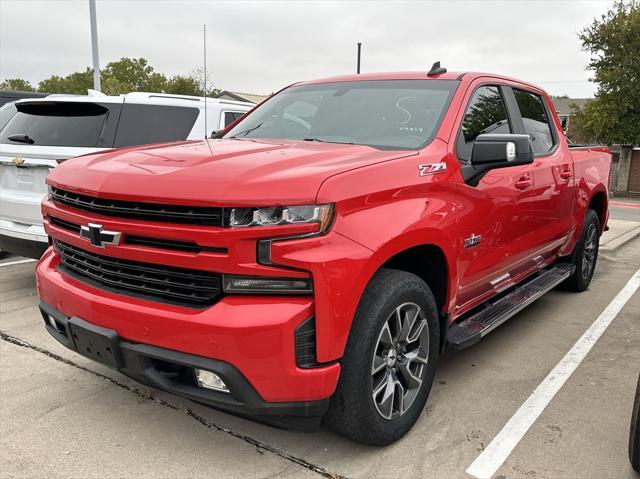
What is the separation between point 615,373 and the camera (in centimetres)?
381

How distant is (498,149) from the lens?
3.17 metres

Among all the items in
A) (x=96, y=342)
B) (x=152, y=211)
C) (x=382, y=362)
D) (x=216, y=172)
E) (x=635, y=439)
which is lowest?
(x=635, y=439)

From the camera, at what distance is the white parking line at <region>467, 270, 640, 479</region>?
2.71 m

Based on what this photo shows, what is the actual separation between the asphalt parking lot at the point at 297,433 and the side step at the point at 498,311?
38cm

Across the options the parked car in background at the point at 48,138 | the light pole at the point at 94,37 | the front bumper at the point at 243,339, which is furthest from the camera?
the light pole at the point at 94,37

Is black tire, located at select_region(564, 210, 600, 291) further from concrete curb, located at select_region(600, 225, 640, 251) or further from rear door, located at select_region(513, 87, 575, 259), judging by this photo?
concrete curb, located at select_region(600, 225, 640, 251)

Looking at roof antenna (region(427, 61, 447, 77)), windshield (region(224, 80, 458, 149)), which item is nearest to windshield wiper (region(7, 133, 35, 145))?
windshield (region(224, 80, 458, 149))

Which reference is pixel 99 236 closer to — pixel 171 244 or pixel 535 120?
pixel 171 244

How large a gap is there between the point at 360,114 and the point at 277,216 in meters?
1.54

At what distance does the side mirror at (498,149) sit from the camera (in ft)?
10.4

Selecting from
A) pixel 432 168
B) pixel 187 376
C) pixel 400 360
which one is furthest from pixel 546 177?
pixel 187 376

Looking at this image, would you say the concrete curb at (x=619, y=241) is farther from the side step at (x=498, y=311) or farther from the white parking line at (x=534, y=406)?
the side step at (x=498, y=311)

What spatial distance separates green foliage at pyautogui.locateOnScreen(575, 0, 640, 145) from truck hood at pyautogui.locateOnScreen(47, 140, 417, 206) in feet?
70.8

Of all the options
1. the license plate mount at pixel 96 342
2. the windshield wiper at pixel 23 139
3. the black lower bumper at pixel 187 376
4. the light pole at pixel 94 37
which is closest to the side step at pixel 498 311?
the black lower bumper at pixel 187 376
